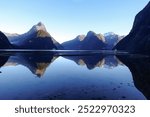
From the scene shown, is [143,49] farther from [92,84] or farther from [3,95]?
[3,95]

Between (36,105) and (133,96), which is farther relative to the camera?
(133,96)

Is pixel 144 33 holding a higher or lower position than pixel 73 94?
higher

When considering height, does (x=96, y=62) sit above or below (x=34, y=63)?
above

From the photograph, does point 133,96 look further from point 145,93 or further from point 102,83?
point 102,83

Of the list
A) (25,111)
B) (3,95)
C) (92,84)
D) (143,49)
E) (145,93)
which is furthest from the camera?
(143,49)

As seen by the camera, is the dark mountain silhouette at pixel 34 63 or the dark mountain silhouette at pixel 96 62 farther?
the dark mountain silhouette at pixel 96 62

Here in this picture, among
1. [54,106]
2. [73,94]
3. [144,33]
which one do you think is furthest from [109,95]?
[144,33]

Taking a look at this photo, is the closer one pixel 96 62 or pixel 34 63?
pixel 34 63

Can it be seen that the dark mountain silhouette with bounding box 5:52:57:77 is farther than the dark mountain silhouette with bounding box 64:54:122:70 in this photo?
No

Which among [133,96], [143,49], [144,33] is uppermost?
[144,33]

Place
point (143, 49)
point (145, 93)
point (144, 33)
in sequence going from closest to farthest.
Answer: point (145, 93)
point (143, 49)
point (144, 33)
